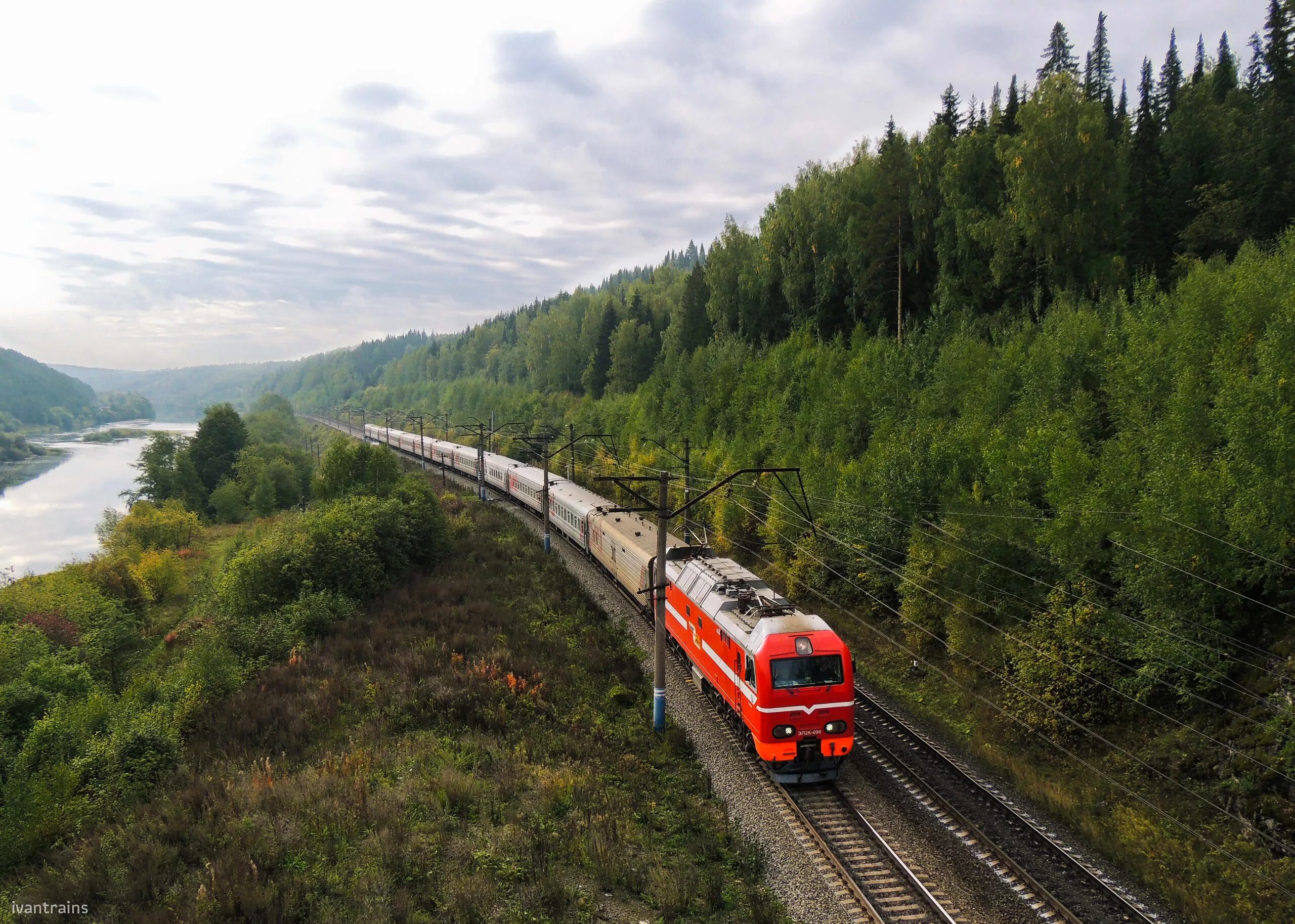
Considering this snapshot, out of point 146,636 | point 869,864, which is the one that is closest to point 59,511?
point 146,636

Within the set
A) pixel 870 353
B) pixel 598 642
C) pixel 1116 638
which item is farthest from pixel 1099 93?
pixel 598 642

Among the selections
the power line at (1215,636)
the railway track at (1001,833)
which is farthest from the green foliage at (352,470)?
the power line at (1215,636)

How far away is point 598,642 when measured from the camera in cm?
2750

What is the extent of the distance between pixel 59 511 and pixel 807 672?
112637mm

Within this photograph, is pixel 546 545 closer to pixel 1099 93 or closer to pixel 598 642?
pixel 598 642

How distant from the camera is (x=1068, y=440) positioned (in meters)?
20.0

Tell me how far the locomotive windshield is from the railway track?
3650 mm

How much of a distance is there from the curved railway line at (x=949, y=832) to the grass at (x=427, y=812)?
1.75 meters

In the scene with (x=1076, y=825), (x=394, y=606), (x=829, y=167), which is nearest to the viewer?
(x=1076, y=825)

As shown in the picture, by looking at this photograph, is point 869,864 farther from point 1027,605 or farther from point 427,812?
point 1027,605

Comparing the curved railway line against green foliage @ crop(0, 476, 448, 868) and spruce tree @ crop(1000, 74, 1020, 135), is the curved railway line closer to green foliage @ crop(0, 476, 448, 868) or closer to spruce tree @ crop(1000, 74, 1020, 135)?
green foliage @ crop(0, 476, 448, 868)

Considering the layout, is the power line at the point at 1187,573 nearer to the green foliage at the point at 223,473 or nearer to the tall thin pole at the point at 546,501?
the tall thin pole at the point at 546,501

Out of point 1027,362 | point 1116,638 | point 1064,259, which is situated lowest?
point 1116,638

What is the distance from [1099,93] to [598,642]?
61006 mm
